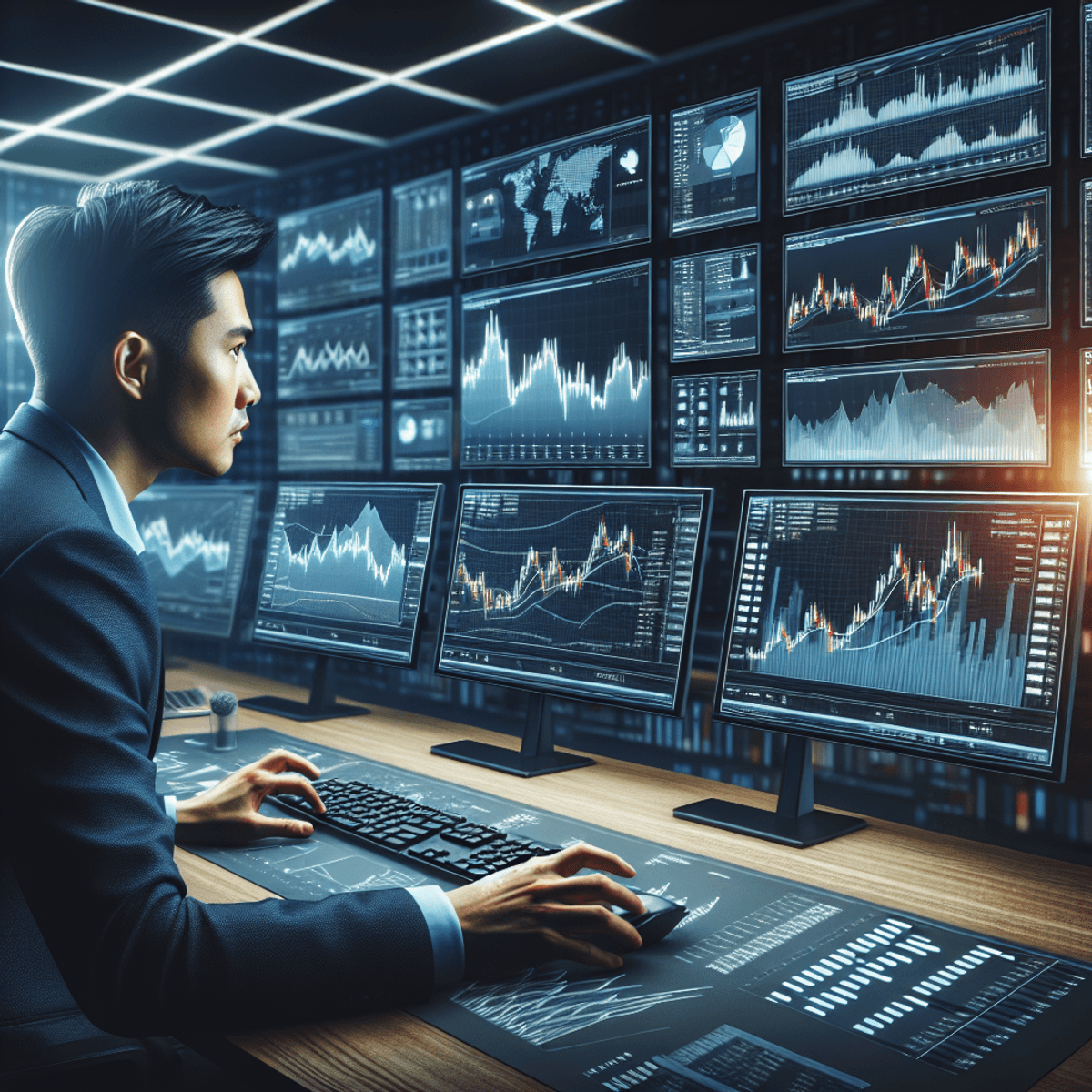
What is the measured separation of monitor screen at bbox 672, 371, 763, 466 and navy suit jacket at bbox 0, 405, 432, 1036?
1241 mm

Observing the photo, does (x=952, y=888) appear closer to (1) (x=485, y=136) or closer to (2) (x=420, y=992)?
(2) (x=420, y=992)

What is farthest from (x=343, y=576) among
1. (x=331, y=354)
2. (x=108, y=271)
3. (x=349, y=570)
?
(x=108, y=271)

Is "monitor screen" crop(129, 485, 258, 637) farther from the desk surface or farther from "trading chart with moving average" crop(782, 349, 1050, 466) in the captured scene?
"trading chart with moving average" crop(782, 349, 1050, 466)

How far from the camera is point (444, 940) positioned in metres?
1.02

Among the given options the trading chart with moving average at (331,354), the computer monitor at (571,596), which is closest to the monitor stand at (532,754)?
the computer monitor at (571,596)

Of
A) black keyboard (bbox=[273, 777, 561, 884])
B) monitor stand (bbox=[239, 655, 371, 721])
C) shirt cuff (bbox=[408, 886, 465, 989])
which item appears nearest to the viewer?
shirt cuff (bbox=[408, 886, 465, 989])

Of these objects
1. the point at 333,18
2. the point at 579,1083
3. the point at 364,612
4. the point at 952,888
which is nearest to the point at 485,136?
the point at 333,18

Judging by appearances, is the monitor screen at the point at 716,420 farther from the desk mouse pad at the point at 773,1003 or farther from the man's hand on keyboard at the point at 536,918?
the man's hand on keyboard at the point at 536,918

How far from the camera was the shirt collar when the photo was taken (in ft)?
3.61

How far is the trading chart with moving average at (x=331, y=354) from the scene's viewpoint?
2.82 metres

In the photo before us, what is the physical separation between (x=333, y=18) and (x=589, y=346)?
0.85 meters

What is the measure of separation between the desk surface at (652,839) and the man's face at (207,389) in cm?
56

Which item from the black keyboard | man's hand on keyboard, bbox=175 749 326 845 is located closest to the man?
the black keyboard

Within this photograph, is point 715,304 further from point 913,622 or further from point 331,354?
point 331,354
